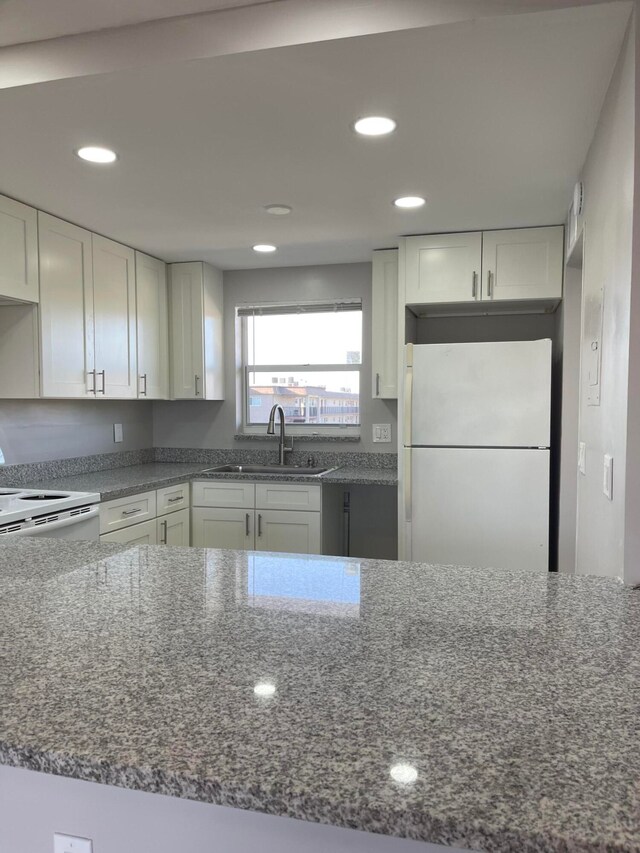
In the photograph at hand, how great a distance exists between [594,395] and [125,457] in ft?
10.2

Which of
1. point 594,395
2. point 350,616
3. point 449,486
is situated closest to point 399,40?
point 594,395

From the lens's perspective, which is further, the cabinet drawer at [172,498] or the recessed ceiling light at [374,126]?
the cabinet drawer at [172,498]

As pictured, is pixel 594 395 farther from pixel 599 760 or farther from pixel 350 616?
pixel 599 760

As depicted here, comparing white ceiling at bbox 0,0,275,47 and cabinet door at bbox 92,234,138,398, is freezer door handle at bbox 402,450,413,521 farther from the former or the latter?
white ceiling at bbox 0,0,275,47

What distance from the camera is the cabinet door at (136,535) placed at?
2988 millimetres

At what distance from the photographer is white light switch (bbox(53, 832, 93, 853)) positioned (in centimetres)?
84

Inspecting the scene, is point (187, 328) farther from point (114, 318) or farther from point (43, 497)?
point (43, 497)

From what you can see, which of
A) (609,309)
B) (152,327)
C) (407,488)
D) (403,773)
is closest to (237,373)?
(152,327)

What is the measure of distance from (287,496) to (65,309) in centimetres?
156

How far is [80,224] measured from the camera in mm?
3086

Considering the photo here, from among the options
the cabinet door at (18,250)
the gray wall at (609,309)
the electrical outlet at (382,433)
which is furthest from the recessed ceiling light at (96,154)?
the electrical outlet at (382,433)

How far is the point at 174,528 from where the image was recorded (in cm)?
354

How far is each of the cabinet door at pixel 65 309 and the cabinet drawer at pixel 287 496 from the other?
1.11 m

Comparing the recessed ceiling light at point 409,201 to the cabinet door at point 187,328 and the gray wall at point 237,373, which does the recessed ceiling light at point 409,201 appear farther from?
the cabinet door at point 187,328
